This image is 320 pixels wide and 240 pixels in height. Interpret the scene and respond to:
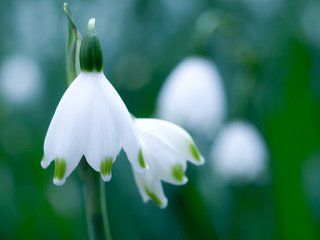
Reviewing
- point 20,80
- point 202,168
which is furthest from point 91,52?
point 20,80

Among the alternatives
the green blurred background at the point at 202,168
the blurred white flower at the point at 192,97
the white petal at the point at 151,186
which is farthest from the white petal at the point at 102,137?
the blurred white flower at the point at 192,97

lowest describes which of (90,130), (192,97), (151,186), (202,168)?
(202,168)

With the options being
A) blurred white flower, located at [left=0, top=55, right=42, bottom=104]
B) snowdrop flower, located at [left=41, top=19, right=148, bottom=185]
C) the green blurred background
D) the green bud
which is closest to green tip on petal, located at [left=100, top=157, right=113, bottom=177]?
snowdrop flower, located at [left=41, top=19, right=148, bottom=185]

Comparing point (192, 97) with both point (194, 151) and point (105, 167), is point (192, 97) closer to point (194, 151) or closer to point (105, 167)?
point (194, 151)

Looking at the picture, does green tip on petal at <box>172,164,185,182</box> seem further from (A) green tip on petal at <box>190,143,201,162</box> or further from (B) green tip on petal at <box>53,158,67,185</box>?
(B) green tip on petal at <box>53,158,67,185</box>

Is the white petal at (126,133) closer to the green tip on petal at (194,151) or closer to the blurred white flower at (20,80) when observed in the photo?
the green tip on petal at (194,151)

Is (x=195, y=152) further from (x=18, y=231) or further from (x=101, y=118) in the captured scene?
(x=18, y=231)
